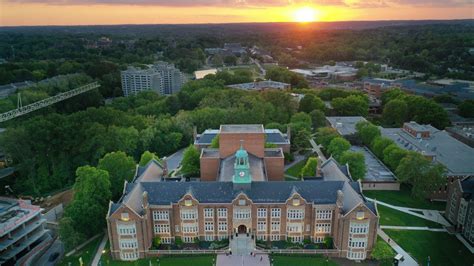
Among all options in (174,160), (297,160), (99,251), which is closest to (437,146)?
(297,160)

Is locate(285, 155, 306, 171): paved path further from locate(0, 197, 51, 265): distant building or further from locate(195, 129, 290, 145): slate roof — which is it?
locate(0, 197, 51, 265): distant building

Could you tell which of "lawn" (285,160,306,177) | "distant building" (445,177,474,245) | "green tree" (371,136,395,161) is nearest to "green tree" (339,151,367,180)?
"lawn" (285,160,306,177)

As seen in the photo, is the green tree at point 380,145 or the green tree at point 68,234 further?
the green tree at point 380,145

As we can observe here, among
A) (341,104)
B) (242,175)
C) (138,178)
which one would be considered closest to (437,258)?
(242,175)

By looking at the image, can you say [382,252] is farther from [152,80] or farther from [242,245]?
[152,80]

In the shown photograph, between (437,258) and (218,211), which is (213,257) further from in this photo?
(437,258)

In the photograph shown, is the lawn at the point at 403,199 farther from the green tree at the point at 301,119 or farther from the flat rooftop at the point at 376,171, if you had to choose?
the green tree at the point at 301,119

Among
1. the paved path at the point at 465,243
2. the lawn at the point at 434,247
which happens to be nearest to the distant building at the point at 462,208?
the paved path at the point at 465,243
